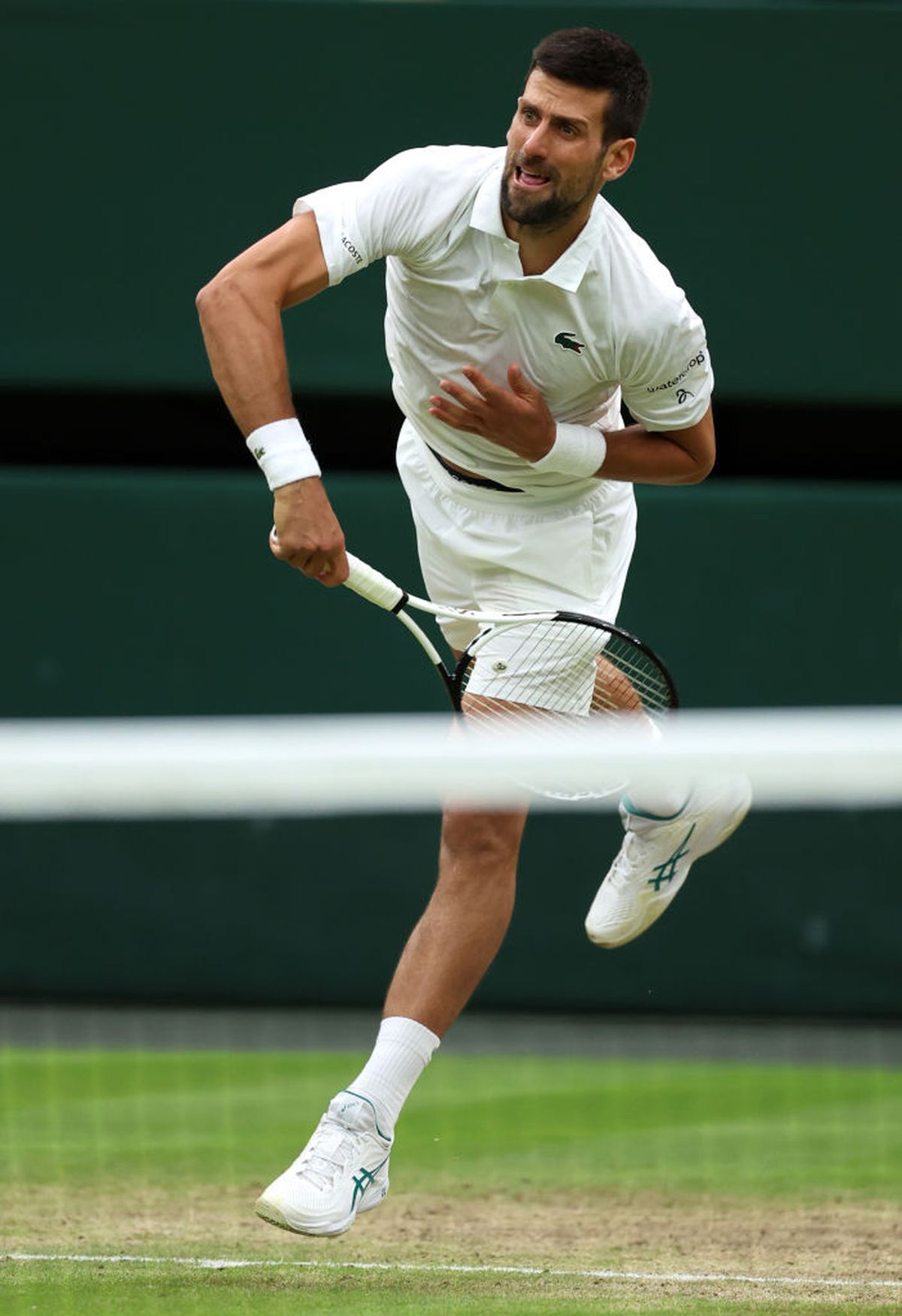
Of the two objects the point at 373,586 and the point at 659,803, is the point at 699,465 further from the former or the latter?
the point at 373,586

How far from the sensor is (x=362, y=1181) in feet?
10.5

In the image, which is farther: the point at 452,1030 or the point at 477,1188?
the point at 452,1030

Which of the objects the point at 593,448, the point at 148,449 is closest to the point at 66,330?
the point at 148,449

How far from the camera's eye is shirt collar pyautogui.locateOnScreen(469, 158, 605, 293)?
337cm

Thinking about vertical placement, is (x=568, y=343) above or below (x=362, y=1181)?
above

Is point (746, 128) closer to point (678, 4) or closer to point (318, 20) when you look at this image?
point (678, 4)

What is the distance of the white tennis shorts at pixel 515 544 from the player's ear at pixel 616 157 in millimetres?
594

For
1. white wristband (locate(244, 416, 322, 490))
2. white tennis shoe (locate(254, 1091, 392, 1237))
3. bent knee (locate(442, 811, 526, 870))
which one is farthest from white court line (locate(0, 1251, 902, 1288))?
white wristband (locate(244, 416, 322, 490))

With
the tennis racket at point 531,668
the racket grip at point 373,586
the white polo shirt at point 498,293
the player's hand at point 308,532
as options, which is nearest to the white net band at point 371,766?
the player's hand at point 308,532

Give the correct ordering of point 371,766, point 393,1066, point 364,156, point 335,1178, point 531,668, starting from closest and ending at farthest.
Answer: point 371,766, point 335,1178, point 393,1066, point 531,668, point 364,156

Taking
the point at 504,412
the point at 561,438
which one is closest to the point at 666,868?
the point at 561,438

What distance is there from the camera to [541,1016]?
604cm

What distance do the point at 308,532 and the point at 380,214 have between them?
61 cm

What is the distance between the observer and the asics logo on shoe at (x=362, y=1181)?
316 centimetres
